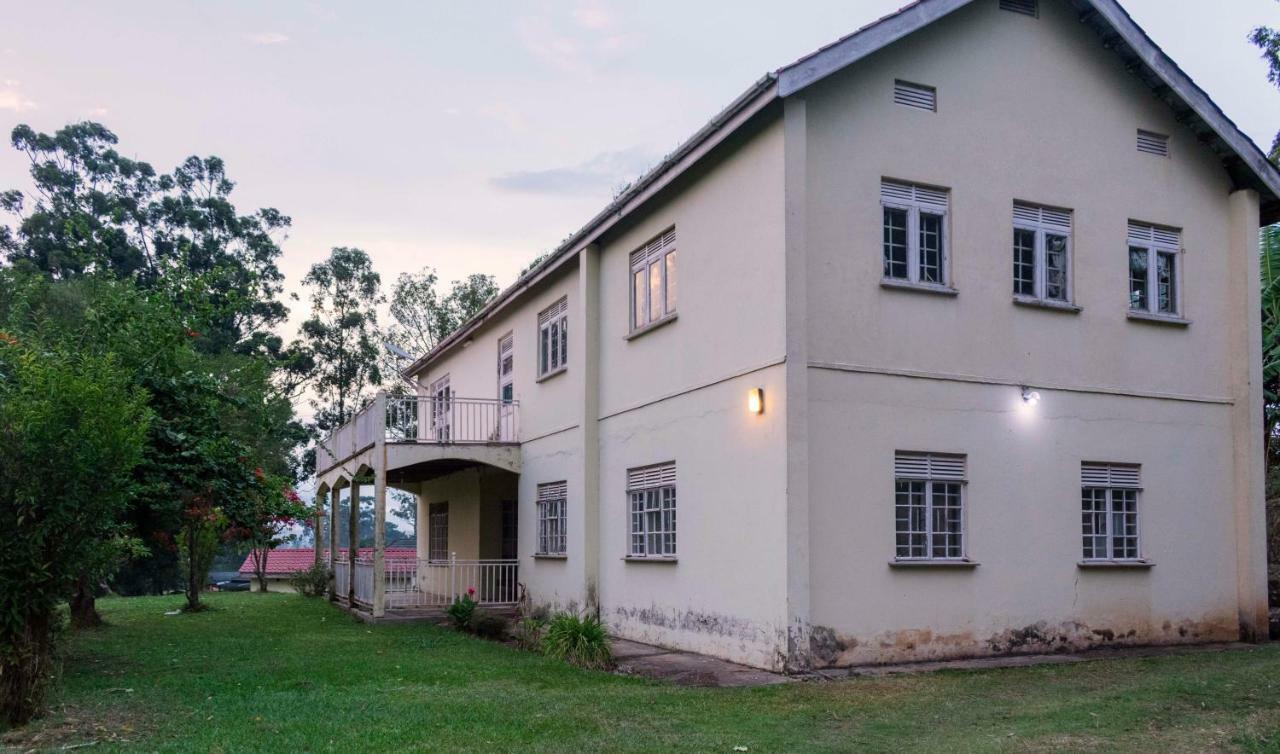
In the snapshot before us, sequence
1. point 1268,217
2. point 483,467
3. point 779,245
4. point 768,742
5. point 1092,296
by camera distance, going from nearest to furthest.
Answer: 1. point 768,742
2. point 779,245
3. point 1092,296
4. point 1268,217
5. point 483,467

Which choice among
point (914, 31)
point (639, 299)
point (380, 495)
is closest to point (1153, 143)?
point (914, 31)

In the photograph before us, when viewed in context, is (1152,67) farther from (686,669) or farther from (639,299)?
(686,669)

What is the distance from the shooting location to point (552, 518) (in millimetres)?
19188

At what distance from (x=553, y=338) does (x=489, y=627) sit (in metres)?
5.28

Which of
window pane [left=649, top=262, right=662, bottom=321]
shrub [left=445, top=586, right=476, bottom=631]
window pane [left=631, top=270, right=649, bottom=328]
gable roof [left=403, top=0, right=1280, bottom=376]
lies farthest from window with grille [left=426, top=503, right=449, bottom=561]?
window pane [left=649, top=262, right=662, bottom=321]

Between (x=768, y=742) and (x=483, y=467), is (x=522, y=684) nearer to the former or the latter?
(x=768, y=742)

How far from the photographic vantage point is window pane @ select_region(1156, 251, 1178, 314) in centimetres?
1459

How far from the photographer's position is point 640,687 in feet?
36.6

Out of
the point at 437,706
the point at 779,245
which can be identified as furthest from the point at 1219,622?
the point at 437,706

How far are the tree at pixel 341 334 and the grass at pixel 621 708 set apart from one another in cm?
3114

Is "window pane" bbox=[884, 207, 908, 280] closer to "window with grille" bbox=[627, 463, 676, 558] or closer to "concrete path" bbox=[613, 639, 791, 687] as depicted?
"window with grille" bbox=[627, 463, 676, 558]

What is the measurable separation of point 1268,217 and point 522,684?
12.2m

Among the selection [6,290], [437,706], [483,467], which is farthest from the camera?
[6,290]

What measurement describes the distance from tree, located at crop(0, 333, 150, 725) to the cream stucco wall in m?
6.76
